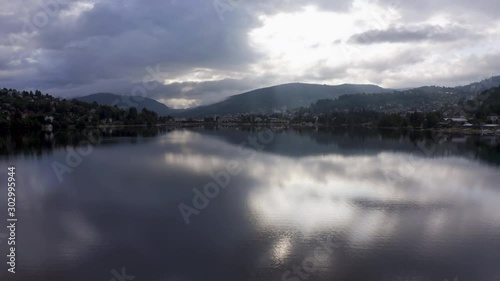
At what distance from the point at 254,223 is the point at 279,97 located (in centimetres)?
17396

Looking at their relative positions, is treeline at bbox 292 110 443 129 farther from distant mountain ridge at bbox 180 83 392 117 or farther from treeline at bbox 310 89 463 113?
distant mountain ridge at bbox 180 83 392 117

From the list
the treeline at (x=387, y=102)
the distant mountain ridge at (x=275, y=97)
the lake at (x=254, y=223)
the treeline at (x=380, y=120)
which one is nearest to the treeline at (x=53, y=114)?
the lake at (x=254, y=223)

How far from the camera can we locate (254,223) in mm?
10164

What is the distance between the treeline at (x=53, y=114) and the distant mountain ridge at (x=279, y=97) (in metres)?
78.7

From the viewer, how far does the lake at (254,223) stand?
301 inches

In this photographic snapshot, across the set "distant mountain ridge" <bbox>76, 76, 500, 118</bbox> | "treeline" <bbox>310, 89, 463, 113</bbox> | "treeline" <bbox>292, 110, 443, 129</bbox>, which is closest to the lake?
"treeline" <bbox>292, 110, 443, 129</bbox>

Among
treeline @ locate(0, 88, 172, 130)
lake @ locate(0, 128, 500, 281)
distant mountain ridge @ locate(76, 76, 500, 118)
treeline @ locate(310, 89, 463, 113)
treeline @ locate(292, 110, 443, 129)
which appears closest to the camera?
lake @ locate(0, 128, 500, 281)

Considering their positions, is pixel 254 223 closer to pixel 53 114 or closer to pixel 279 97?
pixel 53 114

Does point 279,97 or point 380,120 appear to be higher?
point 279,97

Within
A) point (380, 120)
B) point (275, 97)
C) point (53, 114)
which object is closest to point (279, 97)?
point (275, 97)

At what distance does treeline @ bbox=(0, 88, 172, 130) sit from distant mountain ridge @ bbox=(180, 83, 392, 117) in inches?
3099

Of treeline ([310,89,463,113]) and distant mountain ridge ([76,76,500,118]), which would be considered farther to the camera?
distant mountain ridge ([76,76,500,118])

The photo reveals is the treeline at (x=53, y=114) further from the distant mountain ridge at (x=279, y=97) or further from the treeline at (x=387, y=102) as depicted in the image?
the distant mountain ridge at (x=279, y=97)

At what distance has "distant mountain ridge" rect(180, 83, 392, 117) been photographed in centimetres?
16575
